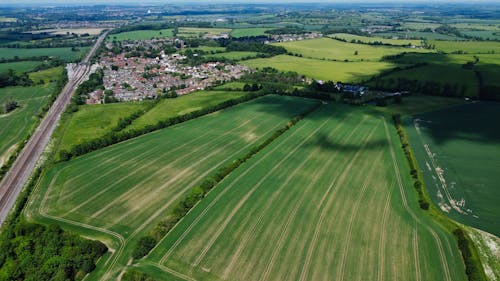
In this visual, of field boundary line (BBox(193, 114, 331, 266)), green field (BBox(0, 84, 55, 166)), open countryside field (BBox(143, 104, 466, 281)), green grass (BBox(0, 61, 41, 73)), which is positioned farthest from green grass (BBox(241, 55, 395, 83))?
green grass (BBox(0, 61, 41, 73))

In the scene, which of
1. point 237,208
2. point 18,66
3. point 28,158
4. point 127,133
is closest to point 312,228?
point 237,208

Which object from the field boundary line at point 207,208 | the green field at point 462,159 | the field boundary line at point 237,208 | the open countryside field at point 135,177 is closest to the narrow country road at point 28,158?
the open countryside field at point 135,177

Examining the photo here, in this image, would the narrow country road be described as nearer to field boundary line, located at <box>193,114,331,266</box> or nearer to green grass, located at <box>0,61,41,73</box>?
field boundary line, located at <box>193,114,331,266</box>

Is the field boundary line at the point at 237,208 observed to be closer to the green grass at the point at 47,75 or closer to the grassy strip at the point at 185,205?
the grassy strip at the point at 185,205

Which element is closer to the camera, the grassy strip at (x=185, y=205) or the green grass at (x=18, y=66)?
the grassy strip at (x=185, y=205)

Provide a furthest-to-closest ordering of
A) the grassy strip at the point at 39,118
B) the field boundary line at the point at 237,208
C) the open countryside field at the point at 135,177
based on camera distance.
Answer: the grassy strip at the point at 39,118 < the open countryside field at the point at 135,177 < the field boundary line at the point at 237,208

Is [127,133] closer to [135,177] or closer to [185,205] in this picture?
[135,177]

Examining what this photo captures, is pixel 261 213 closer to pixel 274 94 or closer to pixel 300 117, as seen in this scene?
pixel 300 117

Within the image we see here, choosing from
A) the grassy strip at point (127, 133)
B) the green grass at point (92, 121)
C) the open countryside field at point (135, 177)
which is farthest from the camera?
the green grass at point (92, 121)
